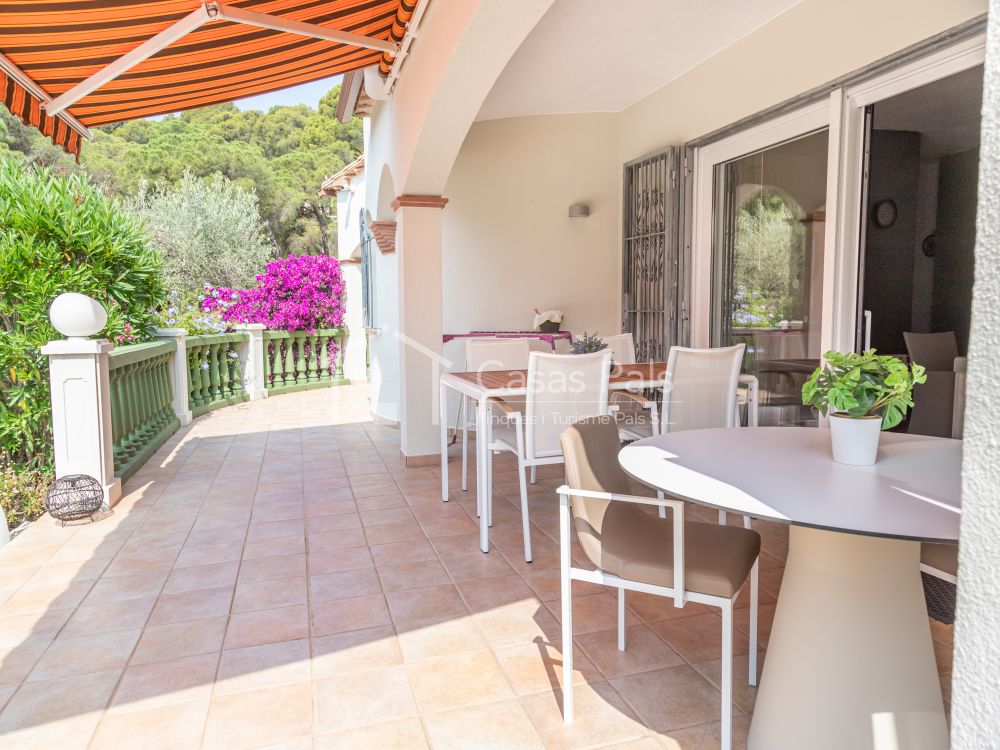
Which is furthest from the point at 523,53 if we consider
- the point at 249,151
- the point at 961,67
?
the point at 249,151

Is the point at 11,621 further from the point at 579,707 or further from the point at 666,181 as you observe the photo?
the point at 666,181

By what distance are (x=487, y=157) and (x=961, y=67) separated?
13.4 feet

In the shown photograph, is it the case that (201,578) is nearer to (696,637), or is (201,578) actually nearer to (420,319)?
(696,637)

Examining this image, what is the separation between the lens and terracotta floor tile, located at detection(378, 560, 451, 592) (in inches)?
125

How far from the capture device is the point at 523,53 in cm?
511

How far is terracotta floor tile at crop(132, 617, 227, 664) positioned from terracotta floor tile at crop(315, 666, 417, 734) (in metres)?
0.59

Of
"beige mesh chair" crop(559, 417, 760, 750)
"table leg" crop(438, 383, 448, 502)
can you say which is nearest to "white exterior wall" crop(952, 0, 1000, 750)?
"beige mesh chair" crop(559, 417, 760, 750)

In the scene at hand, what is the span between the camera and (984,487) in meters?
0.75

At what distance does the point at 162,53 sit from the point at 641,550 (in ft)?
12.4

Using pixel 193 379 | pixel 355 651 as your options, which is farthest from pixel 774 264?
pixel 193 379

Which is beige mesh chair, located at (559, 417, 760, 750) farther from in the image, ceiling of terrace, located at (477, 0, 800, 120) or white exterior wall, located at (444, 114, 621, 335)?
white exterior wall, located at (444, 114, 621, 335)

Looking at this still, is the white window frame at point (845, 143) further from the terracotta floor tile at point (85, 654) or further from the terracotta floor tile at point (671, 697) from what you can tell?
the terracotta floor tile at point (85, 654)

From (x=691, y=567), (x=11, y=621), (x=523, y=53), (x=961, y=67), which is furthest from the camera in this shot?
(x=523, y=53)

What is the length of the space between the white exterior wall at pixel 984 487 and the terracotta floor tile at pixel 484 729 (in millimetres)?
1513
